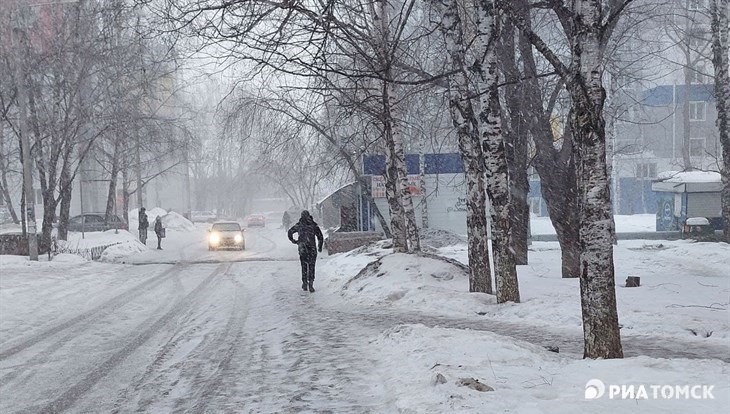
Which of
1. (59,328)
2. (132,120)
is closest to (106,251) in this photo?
(132,120)

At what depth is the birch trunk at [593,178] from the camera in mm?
6820

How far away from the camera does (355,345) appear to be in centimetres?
917

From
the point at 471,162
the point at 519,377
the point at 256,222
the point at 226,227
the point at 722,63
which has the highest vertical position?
the point at 722,63

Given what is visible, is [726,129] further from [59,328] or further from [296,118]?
[59,328]

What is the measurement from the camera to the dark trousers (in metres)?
15.7

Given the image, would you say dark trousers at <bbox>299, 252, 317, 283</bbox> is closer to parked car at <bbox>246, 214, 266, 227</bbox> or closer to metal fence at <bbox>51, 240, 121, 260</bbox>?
metal fence at <bbox>51, 240, 121, 260</bbox>

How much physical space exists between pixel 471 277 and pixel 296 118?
11291 mm

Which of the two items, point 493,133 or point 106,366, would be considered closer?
point 106,366

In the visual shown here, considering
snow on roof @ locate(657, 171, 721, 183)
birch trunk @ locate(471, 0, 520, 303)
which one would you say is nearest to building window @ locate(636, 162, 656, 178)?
snow on roof @ locate(657, 171, 721, 183)

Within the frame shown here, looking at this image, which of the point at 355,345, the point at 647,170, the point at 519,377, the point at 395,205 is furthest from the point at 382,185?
the point at 647,170

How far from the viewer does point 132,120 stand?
27.6 metres
